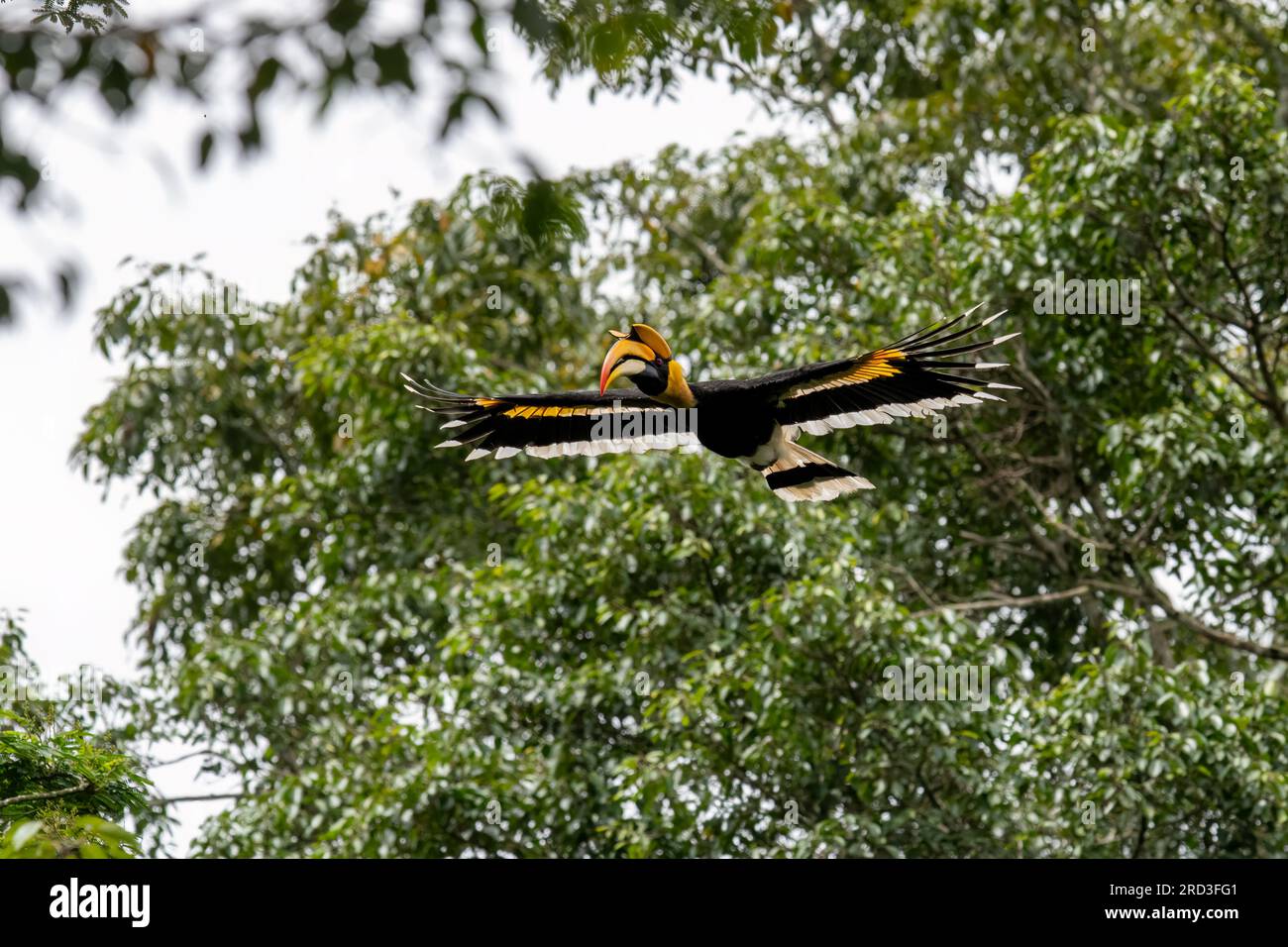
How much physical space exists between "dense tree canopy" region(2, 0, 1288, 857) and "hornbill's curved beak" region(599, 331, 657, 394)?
2.41 meters

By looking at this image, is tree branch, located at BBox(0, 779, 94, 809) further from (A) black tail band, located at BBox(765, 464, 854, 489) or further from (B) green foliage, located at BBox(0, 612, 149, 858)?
(A) black tail band, located at BBox(765, 464, 854, 489)

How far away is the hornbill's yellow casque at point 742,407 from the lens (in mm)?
3551

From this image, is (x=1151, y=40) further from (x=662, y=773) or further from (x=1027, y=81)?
(x=662, y=773)

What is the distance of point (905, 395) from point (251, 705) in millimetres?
4820

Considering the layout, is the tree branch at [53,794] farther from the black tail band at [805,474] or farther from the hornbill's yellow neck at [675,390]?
the black tail band at [805,474]

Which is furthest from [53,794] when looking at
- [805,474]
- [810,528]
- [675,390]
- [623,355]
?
[810,528]

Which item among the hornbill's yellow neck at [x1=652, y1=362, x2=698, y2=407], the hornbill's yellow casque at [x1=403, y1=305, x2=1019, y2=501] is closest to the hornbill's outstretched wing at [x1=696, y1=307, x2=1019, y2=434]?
the hornbill's yellow casque at [x1=403, y1=305, x2=1019, y2=501]

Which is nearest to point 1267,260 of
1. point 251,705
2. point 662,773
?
point 662,773

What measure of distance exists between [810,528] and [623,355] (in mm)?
3462

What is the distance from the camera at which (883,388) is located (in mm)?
3777

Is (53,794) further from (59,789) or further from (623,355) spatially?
(623,355)

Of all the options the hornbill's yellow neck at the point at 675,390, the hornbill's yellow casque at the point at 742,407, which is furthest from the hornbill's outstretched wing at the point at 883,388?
the hornbill's yellow neck at the point at 675,390

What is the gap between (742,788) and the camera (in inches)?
260

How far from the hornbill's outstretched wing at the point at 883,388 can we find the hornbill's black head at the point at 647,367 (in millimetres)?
195
